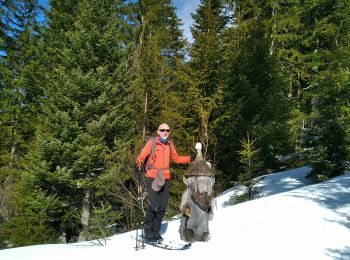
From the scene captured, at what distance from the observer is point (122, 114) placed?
585 inches

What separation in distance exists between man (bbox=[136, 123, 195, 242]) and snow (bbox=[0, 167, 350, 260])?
16.0 inches

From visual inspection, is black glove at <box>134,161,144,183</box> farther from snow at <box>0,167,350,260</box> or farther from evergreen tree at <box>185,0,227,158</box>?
evergreen tree at <box>185,0,227,158</box>

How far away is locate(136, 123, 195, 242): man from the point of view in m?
5.80

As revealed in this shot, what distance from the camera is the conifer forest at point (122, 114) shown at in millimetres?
12711

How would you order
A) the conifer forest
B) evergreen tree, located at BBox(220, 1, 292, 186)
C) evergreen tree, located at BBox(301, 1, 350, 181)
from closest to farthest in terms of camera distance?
1. evergreen tree, located at BBox(301, 1, 350, 181)
2. the conifer forest
3. evergreen tree, located at BBox(220, 1, 292, 186)

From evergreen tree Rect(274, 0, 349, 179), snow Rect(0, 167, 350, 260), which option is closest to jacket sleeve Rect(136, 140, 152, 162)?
snow Rect(0, 167, 350, 260)

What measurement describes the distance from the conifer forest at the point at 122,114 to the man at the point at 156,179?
3850mm

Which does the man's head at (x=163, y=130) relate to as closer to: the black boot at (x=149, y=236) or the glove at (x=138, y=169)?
the glove at (x=138, y=169)

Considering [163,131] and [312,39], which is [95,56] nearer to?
[163,131]

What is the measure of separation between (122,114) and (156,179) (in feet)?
30.8

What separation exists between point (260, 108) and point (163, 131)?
11.7 metres

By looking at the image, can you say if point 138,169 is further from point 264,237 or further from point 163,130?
point 264,237

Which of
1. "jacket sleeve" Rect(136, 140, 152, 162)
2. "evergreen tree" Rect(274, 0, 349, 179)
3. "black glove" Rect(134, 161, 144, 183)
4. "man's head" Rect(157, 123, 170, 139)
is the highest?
"evergreen tree" Rect(274, 0, 349, 179)

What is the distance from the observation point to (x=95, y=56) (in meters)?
15.1
